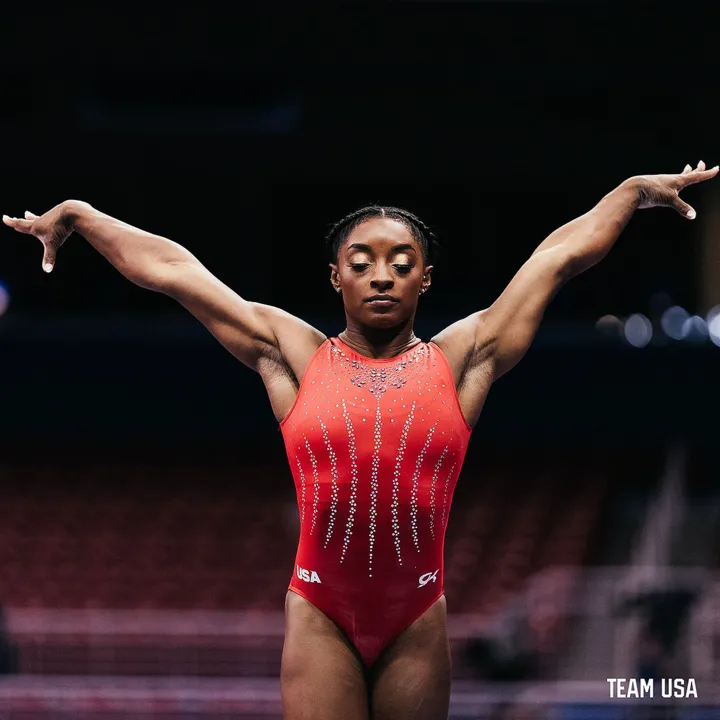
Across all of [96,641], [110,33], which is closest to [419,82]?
[110,33]

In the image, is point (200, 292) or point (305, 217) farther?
point (305, 217)

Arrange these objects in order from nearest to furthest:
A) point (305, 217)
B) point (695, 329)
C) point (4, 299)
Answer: point (695, 329)
point (4, 299)
point (305, 217)

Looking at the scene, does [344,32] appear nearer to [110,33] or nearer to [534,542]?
[110,33]

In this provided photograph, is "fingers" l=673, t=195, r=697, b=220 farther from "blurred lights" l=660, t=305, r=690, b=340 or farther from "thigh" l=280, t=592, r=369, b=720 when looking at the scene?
"blurred lights" l=660, t=305, r=690, b=340

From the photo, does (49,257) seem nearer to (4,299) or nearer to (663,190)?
(663,190)

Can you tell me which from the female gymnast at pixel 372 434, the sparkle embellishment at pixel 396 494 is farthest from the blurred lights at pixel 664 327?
the sparkle embellishment at pixel 396 494

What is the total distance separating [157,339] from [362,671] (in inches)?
365

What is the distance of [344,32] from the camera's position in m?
10.9

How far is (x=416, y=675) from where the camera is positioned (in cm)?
320

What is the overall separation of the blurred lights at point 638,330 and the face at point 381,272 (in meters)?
9.21

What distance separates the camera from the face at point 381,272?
3334 millimetres

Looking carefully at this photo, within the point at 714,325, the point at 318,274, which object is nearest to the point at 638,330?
the point at 714,325

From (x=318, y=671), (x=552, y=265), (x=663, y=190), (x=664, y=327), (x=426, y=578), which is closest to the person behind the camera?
(x=318, y=671)

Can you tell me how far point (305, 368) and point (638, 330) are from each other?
373 inches
